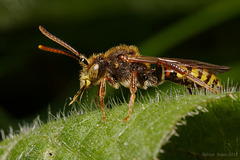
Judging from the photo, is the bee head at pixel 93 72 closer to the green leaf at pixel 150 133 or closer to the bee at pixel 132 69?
the bee at pixel 132 69

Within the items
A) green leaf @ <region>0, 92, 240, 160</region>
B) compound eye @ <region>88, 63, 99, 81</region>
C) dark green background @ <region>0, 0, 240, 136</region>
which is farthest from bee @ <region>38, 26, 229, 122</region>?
dark green background @ <region>0, 0, 240, 136</region>

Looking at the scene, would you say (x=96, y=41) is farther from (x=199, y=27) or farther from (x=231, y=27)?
(x=231, y=27)

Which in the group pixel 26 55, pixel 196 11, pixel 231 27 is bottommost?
pixel 231 27

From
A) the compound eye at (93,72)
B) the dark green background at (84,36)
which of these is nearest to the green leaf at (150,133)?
the compound eye at (93,72)

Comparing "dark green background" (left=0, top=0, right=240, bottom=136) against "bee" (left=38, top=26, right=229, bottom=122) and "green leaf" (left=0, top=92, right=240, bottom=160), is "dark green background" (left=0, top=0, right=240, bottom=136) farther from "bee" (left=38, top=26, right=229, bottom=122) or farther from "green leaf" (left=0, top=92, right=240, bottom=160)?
"green leaf" (left=0, top=92, right=240, bottom=160)

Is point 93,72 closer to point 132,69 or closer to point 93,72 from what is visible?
point 93,72

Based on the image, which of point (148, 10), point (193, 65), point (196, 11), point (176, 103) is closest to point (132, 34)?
point (148, 10)
